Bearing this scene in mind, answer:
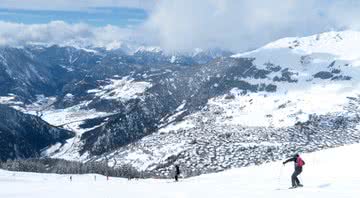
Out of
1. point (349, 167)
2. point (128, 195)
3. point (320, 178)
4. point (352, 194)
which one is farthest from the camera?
point (349, 167)

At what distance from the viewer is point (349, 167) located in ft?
211

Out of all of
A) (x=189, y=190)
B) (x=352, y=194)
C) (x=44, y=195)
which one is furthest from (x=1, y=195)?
(x=352, y=194)

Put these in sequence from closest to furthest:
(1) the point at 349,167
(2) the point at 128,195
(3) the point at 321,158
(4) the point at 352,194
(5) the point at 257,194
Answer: (4) the point at 352,194, (5) the point at 257,194, (2) the point at 128,195, (1) the point at 349,167, (3) the point at 321,158

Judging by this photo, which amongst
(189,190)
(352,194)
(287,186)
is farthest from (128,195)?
(352,194)

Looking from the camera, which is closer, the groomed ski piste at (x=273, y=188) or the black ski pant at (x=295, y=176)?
the groomed ski piste at (x=273, y=188)

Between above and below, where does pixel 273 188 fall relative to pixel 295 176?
below

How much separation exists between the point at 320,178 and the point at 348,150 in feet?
76.7

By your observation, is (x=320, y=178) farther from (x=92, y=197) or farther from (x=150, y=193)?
(x=92, y=197)

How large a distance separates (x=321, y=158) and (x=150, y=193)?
A: 36.3 metres

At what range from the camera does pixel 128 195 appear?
165 feet

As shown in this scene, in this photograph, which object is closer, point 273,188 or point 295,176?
point 295,176

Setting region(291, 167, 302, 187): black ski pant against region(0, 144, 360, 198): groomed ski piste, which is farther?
region(291, 167, 302, 187): black ski pant

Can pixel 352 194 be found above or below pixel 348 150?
below

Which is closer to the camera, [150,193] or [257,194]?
[257,194]
